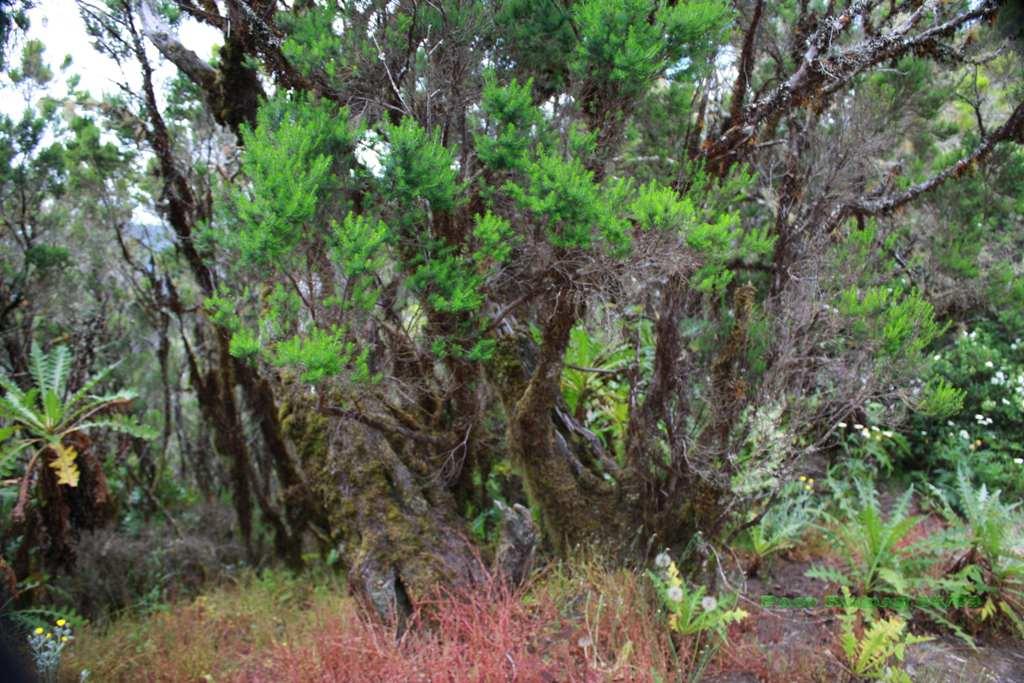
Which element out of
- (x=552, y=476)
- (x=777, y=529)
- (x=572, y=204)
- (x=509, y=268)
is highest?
(x=572, y=204)

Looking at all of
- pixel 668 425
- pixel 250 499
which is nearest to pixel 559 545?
pixel 668 425

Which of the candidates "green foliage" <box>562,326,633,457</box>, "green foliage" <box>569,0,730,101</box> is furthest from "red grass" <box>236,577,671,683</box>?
"green foliage" <box>569,0,730,101</box>

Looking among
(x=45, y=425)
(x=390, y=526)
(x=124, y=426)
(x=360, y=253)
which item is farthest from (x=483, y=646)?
(x=45, y=425)

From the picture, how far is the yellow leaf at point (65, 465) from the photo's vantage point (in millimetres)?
4535

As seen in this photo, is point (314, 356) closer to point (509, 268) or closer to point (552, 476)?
point (509, 268)

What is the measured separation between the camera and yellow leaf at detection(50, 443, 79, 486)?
→ 4535 mm

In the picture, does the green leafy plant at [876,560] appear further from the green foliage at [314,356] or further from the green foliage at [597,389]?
the green foliage at [314,356]

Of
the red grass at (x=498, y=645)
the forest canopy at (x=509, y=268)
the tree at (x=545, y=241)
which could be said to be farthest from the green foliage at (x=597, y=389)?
the red grass at (x=498, y=645)

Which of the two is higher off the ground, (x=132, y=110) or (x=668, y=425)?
(x=132, y=110)

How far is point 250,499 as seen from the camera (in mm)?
7371

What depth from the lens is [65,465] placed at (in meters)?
4.61

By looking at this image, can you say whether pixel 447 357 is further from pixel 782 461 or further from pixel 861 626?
pixel 861 626

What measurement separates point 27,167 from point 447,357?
14.7 ft

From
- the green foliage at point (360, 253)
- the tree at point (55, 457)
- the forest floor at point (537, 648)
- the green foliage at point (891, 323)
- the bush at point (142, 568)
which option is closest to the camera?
the green foliage at point (360, 253)
